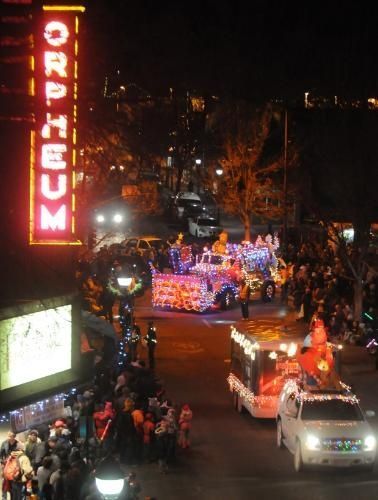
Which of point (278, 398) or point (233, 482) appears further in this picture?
point (278, 398)

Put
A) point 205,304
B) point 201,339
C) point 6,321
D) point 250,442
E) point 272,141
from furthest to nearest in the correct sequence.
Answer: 1. point 272,141
2. point 205,304
3. point 201,339
4. point 250,442
5. point 6,321

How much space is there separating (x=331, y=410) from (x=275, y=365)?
2684 millimetres

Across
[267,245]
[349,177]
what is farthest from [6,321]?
[267,245]

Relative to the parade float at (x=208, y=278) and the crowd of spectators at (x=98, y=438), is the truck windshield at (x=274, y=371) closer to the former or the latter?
the crowd of spectators at (x=98, y=438)

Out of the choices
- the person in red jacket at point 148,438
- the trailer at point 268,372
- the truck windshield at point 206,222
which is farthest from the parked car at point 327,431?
the truck windshield at point 206,222

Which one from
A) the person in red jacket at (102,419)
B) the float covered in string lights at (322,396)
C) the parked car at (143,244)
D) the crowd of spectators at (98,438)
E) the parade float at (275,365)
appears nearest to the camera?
the crowd of spectators at (98,438)

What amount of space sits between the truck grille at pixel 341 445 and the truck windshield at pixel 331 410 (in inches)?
22.9

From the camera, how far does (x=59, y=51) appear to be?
10500mm

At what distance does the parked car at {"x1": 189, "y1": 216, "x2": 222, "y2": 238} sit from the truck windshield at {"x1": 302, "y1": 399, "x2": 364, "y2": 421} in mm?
41894

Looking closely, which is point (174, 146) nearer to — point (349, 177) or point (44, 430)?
point (349, 177)

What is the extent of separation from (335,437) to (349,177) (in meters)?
14.5

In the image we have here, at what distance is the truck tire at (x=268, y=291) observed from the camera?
34.1 m

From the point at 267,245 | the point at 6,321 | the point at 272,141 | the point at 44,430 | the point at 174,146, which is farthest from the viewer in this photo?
the point at 174,146

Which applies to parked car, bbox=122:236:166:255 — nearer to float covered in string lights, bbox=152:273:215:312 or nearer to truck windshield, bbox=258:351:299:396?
float covered in string lights, bbox=152:273:215:312
